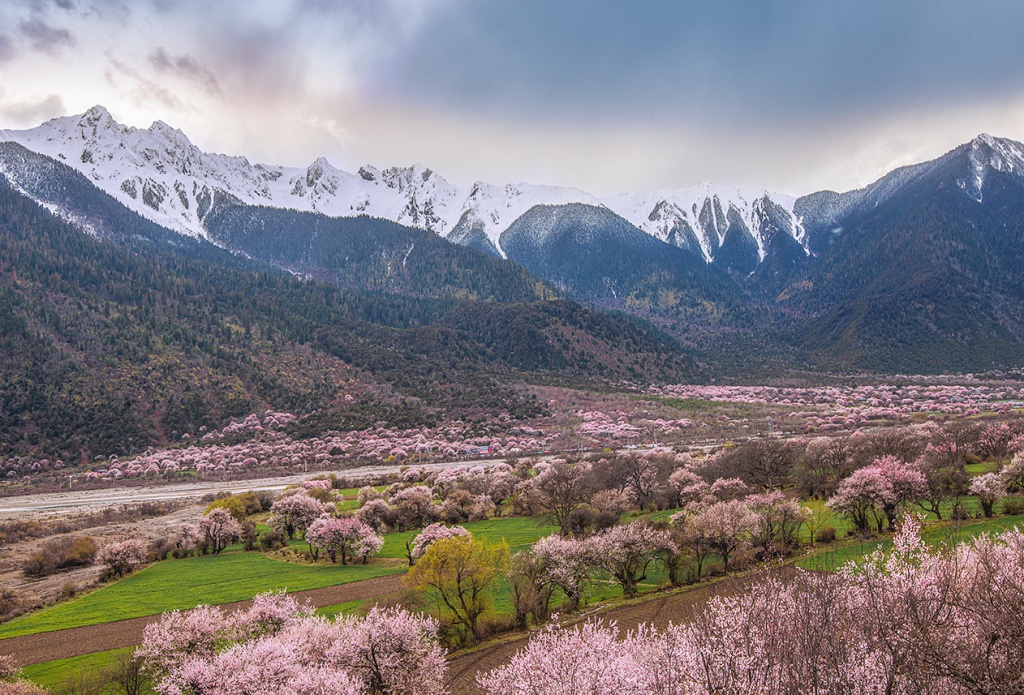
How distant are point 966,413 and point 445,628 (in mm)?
95165

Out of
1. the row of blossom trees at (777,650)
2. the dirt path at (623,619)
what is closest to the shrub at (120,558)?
the row of blossom trees at (777,650)

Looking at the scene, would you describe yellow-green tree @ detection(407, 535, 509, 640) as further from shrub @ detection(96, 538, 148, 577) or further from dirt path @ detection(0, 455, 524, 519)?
dirt path @ detection(0, 455, 524, 519)

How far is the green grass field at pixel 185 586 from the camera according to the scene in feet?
105

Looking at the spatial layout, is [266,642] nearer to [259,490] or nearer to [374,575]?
[374,575]

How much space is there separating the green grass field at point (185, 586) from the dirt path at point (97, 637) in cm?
104

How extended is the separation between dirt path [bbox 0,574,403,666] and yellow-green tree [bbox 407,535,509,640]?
6791 millimetres

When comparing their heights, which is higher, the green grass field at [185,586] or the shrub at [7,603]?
the shrub at [7,603]

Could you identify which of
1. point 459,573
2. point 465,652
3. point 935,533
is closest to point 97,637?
point 459,573

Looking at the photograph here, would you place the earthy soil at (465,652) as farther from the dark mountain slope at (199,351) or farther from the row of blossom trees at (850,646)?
the dark mountain slope at (199,351)

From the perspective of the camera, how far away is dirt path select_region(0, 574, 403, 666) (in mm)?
26609

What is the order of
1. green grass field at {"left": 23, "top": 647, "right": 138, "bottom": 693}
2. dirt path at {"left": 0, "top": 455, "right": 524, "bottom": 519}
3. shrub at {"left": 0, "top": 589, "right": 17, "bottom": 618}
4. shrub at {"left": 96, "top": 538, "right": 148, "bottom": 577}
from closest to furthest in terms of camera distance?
1. green grass field at {"left": 23, "top": 647, "right": 138, "bottom": 693}
2. shrub at {"left": 0, "top": 589, "right": 17, "bottom": 618}
3. shrub at {"left": 96, "top": 538, "right": 148, "bottom": 577}
4. dirt path at {"left": 0, "top": 455, "right": 524, "bottom": 519}

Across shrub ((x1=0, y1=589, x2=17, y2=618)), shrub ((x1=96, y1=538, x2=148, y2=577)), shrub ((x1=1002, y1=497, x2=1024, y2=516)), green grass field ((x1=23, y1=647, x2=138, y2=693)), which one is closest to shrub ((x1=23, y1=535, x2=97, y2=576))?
shrub ((x1=96, y1=538, x2=148, y2=577))

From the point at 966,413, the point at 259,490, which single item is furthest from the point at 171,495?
the point at 966,413

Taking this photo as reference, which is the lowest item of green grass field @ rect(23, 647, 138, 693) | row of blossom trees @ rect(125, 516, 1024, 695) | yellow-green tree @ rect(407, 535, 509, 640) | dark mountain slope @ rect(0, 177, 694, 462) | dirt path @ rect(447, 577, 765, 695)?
dirt path @ rect(447, 577, 765, 695)
